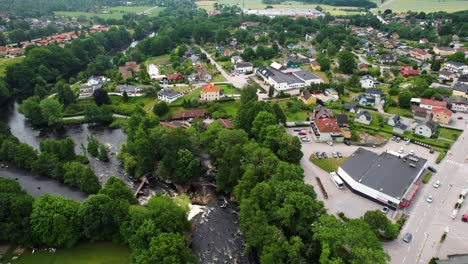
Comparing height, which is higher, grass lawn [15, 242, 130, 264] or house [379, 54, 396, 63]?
house [379, 54, 396, 63]

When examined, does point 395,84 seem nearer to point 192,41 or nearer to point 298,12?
point 192,41

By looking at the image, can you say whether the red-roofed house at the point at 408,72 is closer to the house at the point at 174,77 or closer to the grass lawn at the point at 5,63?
the house at the point at 174,77

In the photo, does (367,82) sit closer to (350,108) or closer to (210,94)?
(350,108)

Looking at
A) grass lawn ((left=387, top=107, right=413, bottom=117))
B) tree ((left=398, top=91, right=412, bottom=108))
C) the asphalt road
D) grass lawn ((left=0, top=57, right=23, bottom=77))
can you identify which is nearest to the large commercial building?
the asphalt road

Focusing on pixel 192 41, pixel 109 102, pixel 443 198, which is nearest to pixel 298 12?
pixel 192 41

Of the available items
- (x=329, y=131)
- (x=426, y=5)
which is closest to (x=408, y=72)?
(x=329, y=131)

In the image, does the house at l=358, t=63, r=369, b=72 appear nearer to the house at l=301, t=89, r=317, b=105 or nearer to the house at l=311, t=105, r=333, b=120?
the house at l=301, t=89, r=317, b=105

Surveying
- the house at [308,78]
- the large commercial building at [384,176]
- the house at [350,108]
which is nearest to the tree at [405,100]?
the house at [350,108]
